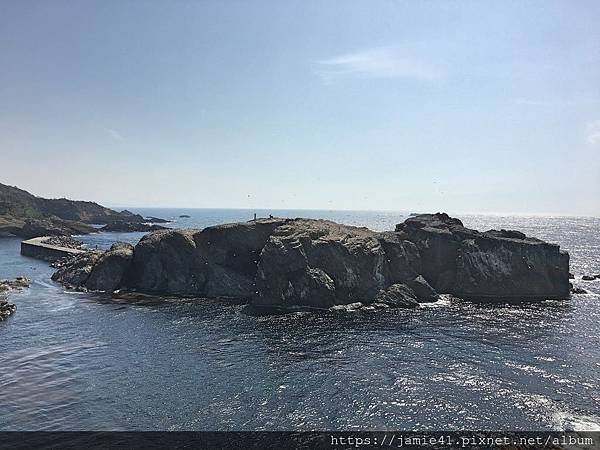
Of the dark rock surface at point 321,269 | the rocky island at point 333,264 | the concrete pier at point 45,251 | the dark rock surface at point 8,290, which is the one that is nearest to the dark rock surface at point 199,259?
the rocky island at point 333,264

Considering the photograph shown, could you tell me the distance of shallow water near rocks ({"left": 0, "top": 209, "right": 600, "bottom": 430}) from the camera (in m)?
32.2

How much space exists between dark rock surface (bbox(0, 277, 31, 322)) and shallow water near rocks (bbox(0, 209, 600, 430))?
127 cm

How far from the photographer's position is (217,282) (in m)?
77.6

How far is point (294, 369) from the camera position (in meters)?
41.6

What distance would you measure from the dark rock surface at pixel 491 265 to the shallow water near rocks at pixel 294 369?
1329 centimetres

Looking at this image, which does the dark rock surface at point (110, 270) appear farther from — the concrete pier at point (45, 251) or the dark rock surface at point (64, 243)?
the dark rock surface at point (64, 243)

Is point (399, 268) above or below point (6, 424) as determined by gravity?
above

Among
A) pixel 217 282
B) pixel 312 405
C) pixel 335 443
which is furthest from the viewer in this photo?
pixel 217 282

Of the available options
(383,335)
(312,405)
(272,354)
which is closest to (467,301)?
(383,335)

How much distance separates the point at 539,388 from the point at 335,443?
21.7m

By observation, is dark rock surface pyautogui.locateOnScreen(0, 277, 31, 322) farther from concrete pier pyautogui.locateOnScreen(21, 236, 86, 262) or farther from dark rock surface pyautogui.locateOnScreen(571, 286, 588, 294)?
dark rock surface pyautogui.locateOnScreen(571, 286, 588, 294)

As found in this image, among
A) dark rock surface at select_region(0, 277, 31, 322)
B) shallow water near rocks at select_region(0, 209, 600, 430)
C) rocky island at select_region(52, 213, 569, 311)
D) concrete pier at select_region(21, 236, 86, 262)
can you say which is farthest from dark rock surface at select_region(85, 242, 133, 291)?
concrete pier at select_region(21, 236, 86, 262)

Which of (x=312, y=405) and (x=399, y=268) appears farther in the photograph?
(x=399, y=268)

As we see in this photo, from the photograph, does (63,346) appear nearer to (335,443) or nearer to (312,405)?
(312,405)
